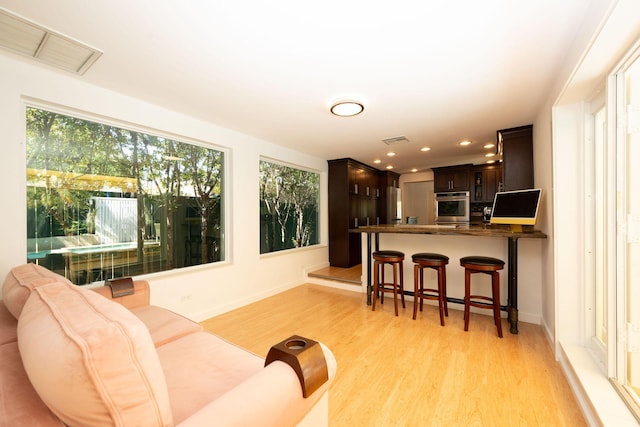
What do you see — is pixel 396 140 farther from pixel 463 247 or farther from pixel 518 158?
pixel 463 247

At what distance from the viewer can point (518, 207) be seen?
2.93 meters

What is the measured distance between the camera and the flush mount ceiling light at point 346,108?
2.69m

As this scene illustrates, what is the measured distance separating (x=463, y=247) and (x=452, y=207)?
3021 millimetres

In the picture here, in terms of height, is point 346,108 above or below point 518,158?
above

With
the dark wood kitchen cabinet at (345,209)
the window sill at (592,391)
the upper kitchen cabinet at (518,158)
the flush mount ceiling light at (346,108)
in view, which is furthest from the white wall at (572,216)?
the dark wood kitchen cabinet at (345,209)

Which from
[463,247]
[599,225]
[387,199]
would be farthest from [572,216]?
[387,199]

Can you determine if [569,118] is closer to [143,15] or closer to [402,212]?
[143,15]

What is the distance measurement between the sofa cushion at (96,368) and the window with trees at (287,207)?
3.50 m

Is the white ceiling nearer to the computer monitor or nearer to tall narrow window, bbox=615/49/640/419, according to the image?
tall narrow window, bbox=615/49/640/419

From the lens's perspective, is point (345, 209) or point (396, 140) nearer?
point (396, 140)

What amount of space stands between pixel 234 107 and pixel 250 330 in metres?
2.44

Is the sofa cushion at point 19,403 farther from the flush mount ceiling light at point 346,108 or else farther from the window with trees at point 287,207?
the window with trees at point 287,207

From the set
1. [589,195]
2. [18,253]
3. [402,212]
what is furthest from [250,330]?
[402,212]

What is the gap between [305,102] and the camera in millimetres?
2756
